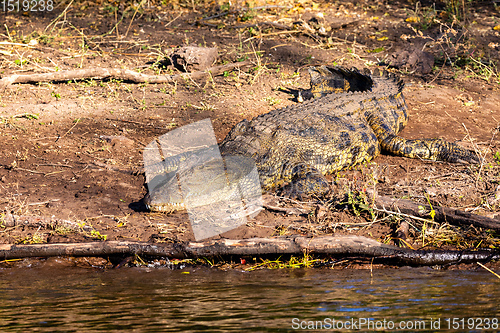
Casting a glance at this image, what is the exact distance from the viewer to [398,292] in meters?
3.04

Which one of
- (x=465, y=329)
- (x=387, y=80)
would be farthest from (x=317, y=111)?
(x=465, y=329)

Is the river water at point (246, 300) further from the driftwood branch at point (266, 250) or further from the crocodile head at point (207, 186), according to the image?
the crocodile head at point (207, 186)

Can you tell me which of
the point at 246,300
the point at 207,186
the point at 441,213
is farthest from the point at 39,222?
the point at 441,213

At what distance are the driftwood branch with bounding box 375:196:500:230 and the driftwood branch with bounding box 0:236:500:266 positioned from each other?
27 centimetres

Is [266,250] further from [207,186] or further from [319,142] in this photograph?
[319,142]

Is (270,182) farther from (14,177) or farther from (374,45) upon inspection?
(374,45)

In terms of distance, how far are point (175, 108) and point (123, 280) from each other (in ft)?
12.5

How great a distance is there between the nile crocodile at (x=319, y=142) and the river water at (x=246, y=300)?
1.16 m

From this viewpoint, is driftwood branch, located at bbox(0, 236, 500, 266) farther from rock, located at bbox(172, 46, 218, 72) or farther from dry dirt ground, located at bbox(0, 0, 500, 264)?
rock, located at bbox(172, 46, 218, 72)

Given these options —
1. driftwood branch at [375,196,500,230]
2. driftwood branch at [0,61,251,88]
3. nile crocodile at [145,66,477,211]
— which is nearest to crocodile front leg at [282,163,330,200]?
nile crocodile at [145,66,477,211]

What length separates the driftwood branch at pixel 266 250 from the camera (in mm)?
3564

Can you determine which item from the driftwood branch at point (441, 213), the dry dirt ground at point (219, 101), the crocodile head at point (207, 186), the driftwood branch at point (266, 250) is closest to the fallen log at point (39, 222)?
the dry dirt ground at point (219, 101)

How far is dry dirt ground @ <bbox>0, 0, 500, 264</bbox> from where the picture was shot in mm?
4336

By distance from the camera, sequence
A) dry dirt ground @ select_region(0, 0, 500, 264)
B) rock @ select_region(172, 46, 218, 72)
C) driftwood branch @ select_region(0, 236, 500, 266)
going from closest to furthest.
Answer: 1. driftwood branch @ select_region(0, 236, 500, 266)
2. dry dirt ground @ select_region(0, 0, 500, 264)
3. rock @ select_region(172, 46, 218, 72)
